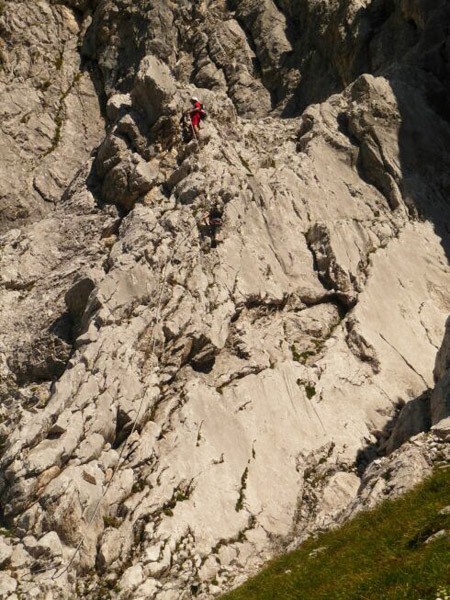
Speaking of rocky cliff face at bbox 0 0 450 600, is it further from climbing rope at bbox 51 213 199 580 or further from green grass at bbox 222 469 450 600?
green grass at bbox 222 469 450 600

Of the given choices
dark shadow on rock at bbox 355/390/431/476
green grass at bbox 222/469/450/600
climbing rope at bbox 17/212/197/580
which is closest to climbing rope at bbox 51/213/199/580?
climbing rope at bbox 17/212/197/580

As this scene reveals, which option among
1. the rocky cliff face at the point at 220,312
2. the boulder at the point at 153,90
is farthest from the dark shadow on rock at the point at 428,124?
the boulder at the point at 153,90

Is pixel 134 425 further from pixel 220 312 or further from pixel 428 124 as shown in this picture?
pixel 428 124

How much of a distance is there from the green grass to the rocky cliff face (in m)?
3.51

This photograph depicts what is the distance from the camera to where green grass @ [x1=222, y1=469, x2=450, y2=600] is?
11305mm

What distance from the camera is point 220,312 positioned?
104ft

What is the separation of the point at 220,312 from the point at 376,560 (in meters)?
18.8

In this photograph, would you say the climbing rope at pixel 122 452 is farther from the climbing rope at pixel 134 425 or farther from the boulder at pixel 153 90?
the boulder at pixel 153 90

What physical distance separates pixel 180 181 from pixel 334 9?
2553cm

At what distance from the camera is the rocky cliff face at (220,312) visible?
24.0 meters

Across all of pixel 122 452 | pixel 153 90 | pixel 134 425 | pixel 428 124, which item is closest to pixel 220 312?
pixel 134 425

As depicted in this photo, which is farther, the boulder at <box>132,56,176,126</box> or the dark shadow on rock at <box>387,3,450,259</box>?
the dark shadow on rock at <box>387,3,450,259</box>

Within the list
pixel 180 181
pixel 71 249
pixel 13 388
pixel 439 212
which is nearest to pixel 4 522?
pixel 13 388

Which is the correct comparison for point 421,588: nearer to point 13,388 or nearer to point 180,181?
point 13,388
